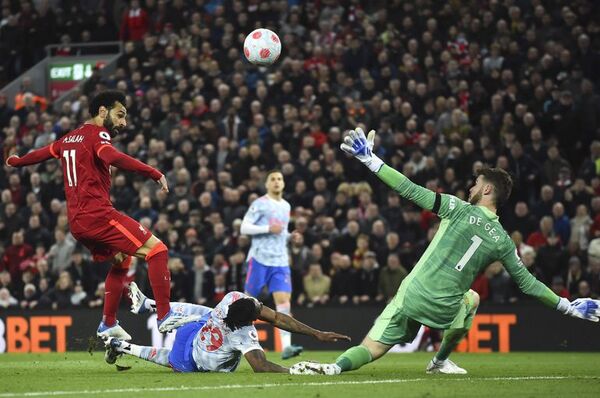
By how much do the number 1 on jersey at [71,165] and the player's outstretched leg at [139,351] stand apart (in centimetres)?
156

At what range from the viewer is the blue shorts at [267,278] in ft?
49.6

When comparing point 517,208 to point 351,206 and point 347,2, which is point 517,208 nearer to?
point 351,206

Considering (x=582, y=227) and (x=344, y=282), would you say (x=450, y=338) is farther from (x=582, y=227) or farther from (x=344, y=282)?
(x=582, y=227)

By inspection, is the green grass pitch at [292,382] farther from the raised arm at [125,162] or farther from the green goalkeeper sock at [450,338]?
the raised arm at [125,162]

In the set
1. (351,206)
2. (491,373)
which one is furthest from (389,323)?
(351,206)

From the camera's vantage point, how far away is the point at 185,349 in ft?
34.9

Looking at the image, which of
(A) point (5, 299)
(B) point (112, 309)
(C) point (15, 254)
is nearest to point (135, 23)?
(C) point (15, 254)

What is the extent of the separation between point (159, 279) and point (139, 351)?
2.41 feet

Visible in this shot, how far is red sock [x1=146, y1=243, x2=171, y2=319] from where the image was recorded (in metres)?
11.1

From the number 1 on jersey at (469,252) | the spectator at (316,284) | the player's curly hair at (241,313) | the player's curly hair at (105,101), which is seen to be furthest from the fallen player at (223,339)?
the spectator at (316,284)

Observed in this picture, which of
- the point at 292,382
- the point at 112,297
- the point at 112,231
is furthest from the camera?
the point at 112,297

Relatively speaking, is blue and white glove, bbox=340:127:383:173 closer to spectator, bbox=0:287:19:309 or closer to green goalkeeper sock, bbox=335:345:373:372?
green goalkeeper sock, bbox=335:345:373:372

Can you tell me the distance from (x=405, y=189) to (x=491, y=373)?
106 inches

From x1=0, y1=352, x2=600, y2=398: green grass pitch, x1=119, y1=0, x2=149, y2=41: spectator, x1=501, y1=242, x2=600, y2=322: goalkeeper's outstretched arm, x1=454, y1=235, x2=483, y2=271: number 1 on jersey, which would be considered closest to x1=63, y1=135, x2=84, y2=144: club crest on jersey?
x1=0, y1=352, x2=600, y2=398: green grass pitch
